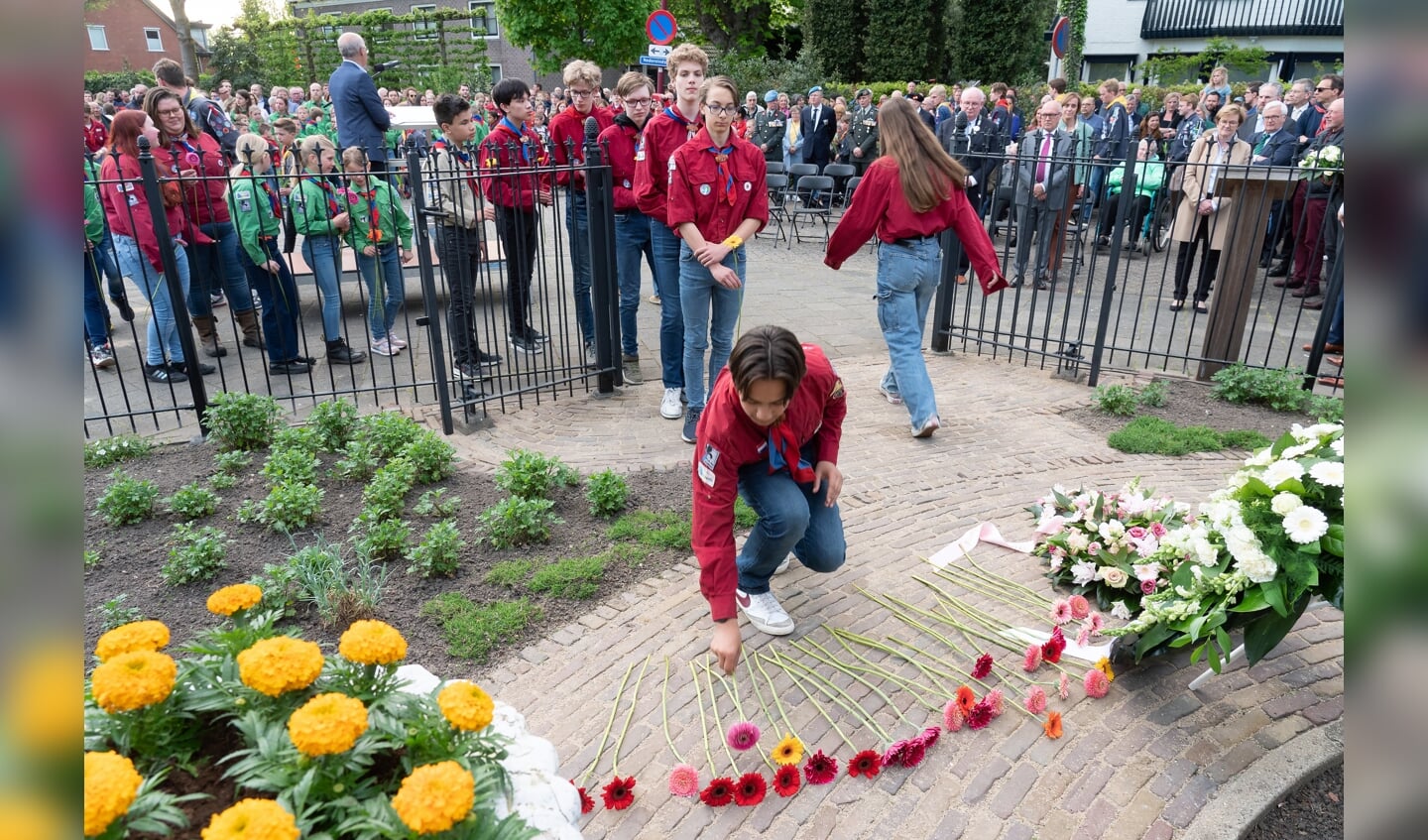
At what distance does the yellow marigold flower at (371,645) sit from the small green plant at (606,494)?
2.71m

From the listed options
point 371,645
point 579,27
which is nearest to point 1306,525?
point 371,645

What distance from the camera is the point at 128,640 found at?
5.99ft

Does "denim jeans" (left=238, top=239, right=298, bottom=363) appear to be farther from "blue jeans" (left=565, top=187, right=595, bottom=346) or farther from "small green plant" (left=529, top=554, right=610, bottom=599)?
"small green plant" (left=529, top=554, right=610, bottom=599)

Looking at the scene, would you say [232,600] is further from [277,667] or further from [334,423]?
[334,423]

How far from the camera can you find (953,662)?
139 inches

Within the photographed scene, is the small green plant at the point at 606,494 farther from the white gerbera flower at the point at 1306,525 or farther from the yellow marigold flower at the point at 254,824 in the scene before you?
the yellow marigold flower at the point at 254,824

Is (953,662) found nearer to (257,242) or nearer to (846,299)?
(257,242)

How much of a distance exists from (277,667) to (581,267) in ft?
17.7

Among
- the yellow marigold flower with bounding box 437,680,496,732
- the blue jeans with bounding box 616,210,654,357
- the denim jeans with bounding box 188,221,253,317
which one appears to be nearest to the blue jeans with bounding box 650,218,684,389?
the blue jeans with bounding box 616,210,654,357

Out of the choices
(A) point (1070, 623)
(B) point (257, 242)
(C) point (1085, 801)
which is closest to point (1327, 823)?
(C) point (1085, 801)

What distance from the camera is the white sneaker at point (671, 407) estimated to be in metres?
6.10

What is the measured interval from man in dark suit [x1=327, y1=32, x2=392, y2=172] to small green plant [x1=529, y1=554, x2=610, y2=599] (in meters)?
5.03

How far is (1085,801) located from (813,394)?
1630mm
